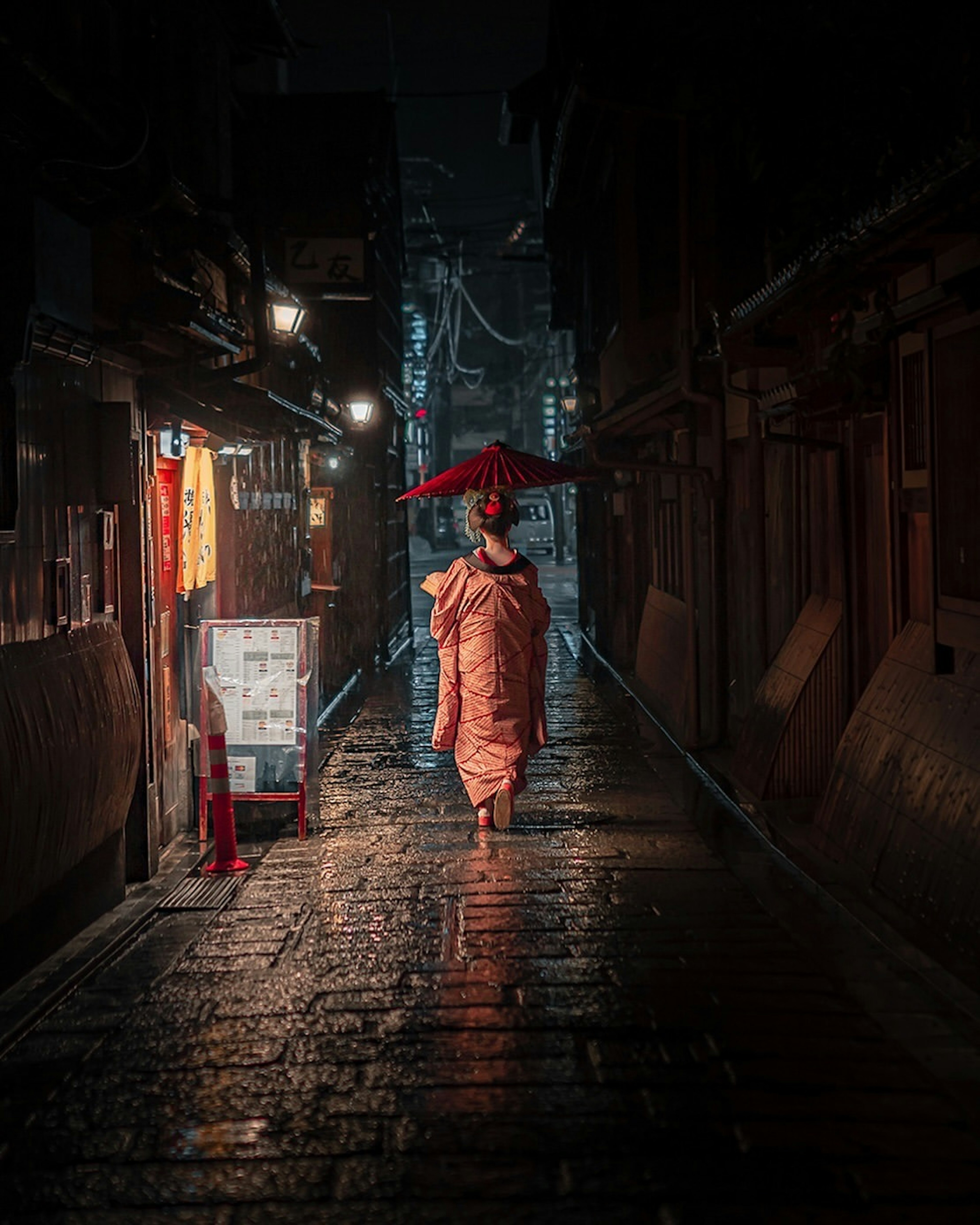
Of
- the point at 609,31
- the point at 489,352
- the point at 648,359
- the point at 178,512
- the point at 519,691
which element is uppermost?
the point at 489,352

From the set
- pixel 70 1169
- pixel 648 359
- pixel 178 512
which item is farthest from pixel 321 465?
pixel 70 1169

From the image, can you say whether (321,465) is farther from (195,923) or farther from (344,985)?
(344,985)

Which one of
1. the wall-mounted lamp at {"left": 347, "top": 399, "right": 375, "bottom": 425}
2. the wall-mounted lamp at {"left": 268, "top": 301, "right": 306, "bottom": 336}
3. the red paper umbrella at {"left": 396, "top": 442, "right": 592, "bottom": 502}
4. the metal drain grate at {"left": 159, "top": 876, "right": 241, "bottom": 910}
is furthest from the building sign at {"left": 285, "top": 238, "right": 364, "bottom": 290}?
the metal drain grate at {"left": 159, "top": 876, "right": 241, "bottom": 910}

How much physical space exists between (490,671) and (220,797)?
2.65m

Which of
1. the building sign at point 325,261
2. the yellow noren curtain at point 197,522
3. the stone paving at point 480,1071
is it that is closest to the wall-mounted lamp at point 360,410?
the building sign at point 325,261

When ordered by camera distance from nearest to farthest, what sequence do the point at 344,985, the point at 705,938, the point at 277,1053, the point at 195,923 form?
1. the point at 277,1053
2. the point at 344,985
3. the point at 705,938
4. the point at 195,923

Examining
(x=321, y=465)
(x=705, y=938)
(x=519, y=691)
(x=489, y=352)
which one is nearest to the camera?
(x=705, y=938)

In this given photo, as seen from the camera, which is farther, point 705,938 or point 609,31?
point 609,31

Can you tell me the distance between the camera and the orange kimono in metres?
11.7

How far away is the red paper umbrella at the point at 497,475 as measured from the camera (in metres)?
11.9

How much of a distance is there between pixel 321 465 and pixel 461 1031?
56.2 ft

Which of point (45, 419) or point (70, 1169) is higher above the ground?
point (45, 419)

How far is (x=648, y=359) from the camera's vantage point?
64.3 feet

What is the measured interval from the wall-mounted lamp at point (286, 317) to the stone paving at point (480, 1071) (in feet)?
26.3
